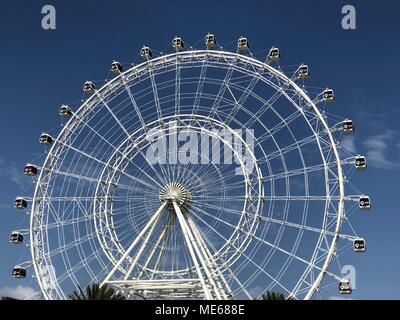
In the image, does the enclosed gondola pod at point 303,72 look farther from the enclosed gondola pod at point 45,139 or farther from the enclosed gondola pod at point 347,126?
the enclosed gondola pod at point 45,139

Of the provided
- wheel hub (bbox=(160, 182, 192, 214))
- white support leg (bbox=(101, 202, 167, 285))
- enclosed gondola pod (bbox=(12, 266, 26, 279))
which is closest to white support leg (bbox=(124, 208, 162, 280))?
white support leg (bbox=(101, 202, 167, 285))

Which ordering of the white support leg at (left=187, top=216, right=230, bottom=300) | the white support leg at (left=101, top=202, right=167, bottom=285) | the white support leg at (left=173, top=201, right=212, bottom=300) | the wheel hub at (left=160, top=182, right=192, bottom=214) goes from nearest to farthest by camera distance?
1. the white support leg at (left=173, top=201, right=212, bottom=300)
2. the white support leg at (left=187, top=216, right=230, bottom=300)
3. the white support leg at (left=101, top=202, right=167, bottom=285)
4. the wheel hub at (left=160, top=182, right=192, bottom=214)

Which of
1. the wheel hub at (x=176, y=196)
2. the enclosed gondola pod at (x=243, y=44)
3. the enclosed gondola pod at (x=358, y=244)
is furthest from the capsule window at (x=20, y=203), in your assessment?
the enclosed gondola pod at (x=358, y=244)

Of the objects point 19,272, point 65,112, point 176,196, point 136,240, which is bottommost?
point 19,272

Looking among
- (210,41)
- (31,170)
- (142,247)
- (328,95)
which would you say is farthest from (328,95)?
(31,170)

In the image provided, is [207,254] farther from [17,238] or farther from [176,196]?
[17,238]

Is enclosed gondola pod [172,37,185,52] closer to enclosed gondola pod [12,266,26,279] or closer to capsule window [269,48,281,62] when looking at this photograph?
capsule window [269,48,281,62]

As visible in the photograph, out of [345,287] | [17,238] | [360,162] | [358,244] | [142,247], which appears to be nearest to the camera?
[345,287]

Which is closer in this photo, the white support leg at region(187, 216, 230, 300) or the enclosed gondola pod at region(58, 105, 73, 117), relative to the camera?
the white support leg at region(187, 216, 230, 300)

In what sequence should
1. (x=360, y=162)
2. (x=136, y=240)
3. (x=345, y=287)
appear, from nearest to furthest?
1. (x=345, y=287)
2. (x=360, y=162)
3. (x=136, y=240)
